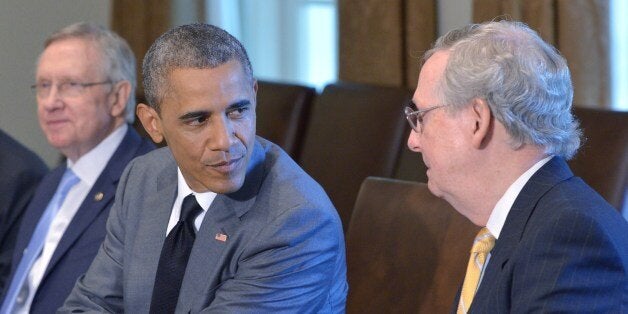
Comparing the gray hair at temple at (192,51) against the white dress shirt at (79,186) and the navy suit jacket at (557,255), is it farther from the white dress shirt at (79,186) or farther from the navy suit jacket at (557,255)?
the white dress shirt at (79,186)

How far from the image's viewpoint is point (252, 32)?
4.91 meters

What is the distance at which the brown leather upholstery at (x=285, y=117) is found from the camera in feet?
12.2

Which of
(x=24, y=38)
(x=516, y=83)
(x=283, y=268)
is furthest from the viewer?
(x=24, y=38)

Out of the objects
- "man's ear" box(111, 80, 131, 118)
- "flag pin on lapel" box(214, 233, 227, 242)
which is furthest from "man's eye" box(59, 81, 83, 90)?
"flag pin on lapel" box(214, 233, 227, 242)

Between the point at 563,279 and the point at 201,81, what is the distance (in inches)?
35.2

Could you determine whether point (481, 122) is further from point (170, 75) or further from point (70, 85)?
point (70, 85)

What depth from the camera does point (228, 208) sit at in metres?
2.29

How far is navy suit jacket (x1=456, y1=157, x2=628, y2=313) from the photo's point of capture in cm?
169

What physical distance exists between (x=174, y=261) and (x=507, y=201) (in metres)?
0.79

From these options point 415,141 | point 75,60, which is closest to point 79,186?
point 75,60

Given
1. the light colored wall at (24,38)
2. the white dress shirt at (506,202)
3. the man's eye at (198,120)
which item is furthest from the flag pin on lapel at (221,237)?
the light colored wall at (24,38)

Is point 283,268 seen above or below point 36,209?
above

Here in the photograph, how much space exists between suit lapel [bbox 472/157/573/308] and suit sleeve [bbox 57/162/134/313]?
970mm

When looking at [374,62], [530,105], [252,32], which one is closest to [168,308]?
[530,105]
